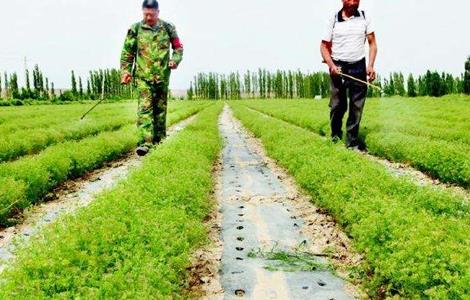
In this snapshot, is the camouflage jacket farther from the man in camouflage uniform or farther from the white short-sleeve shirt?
the white short-sleeve shirt

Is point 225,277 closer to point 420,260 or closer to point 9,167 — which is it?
point 420,260

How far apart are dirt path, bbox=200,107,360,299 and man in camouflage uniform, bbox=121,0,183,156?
8.97ft

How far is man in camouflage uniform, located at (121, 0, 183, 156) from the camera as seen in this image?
9.05 metres

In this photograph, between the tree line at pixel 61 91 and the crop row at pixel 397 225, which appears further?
the tree line at pixel 61 91

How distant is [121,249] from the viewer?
133 inches

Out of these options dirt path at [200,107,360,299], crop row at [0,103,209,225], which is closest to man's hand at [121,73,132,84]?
crop row at [0,103,209,225]

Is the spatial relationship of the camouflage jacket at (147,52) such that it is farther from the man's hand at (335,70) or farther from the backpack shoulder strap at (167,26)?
the man's hand at (335,70)

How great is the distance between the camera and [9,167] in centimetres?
628

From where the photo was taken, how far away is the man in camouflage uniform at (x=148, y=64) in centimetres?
905

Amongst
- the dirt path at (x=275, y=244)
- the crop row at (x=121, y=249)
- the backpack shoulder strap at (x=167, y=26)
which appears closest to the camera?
the crop row at (x=121, y=249)

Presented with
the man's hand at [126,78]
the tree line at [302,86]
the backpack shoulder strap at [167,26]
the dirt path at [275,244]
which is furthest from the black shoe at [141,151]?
the tree line at [302,86]

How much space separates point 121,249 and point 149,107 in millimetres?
5911

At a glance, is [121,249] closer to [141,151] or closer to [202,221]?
[202,221]

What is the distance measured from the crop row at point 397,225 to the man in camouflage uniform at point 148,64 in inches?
137
